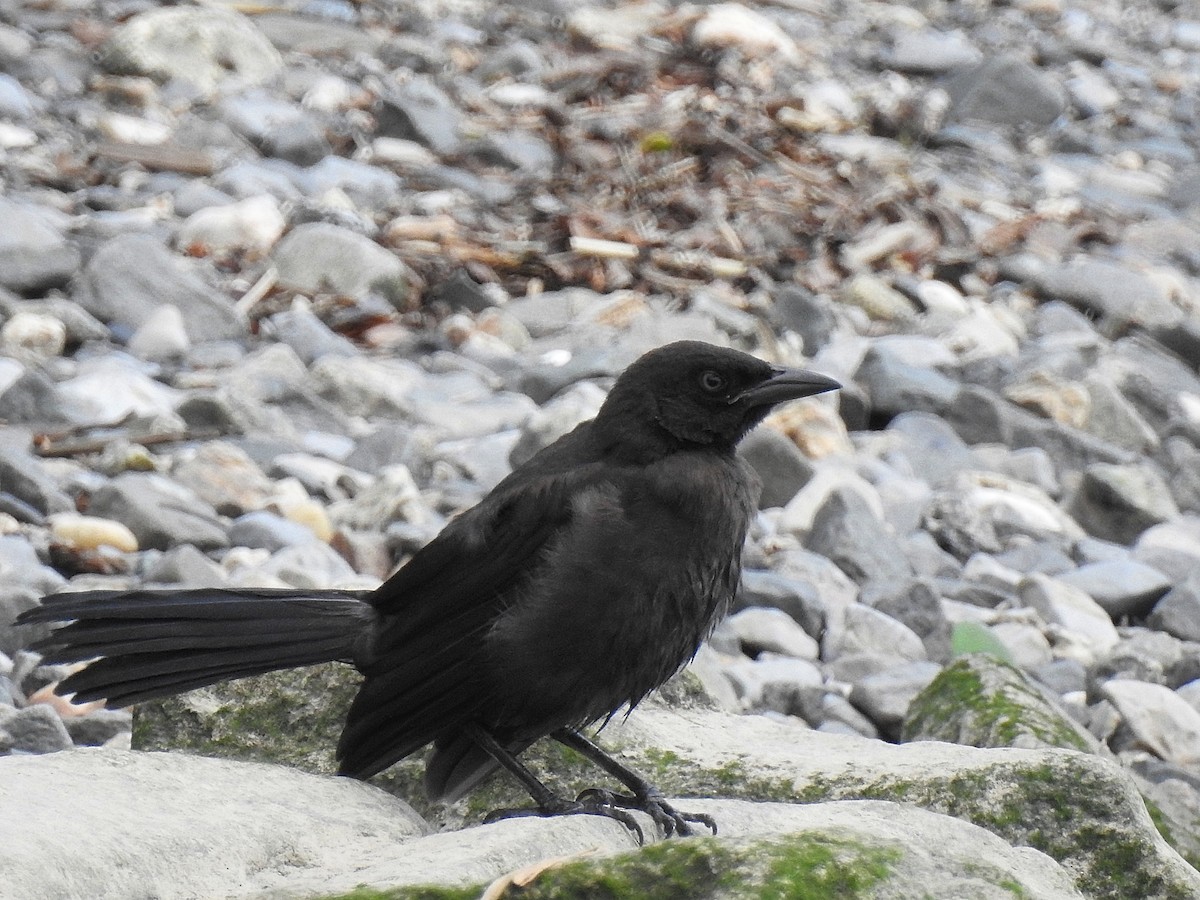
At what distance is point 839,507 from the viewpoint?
622cm

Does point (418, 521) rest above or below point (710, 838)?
below

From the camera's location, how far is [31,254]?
725 centimetres

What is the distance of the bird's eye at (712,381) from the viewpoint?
386cm

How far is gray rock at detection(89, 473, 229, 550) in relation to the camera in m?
5.50

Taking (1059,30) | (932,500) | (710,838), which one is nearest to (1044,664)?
(932,500)

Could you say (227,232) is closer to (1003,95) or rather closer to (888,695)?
(888,695)

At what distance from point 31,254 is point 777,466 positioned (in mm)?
3243

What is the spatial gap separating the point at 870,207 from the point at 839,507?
4281 millimetres

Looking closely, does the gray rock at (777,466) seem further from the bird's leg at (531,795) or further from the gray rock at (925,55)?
the gray rock at (925,55)

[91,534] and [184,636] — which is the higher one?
[184,636]

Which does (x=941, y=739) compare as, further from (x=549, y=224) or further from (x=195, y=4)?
(x=195, y=4)

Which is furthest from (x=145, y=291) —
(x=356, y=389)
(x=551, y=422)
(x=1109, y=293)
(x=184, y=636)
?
(x=1109, y=293)

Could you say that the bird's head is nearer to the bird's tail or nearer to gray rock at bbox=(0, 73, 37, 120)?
the bird's tail

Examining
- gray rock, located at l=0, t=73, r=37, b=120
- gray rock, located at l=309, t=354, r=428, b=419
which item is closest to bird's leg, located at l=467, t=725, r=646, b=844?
gray rock, located at l=309, t=354, r=428, b=419
